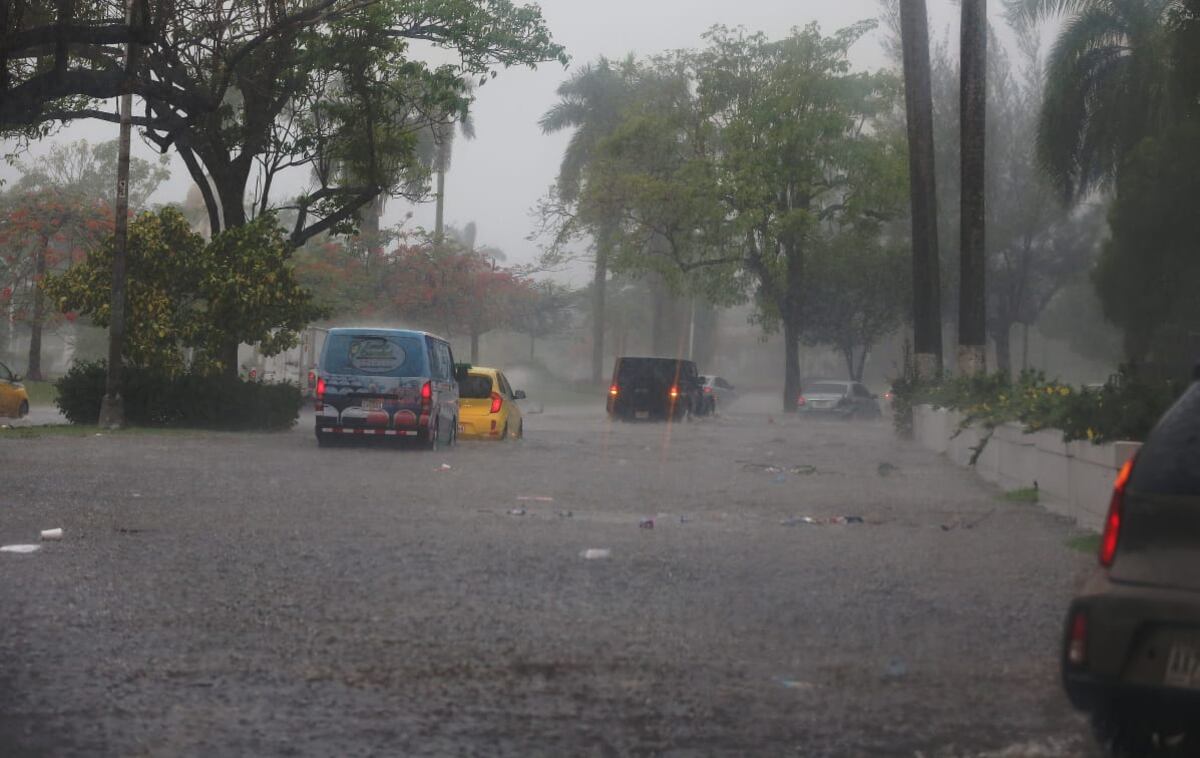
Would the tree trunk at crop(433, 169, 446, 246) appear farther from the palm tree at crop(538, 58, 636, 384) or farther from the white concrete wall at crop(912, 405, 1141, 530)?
the white concrete wall at crop(912, 405, 1141, 530)

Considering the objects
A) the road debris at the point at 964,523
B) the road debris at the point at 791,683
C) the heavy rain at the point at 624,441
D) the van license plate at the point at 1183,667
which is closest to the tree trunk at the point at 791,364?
the heavy rain at the point at 624,441

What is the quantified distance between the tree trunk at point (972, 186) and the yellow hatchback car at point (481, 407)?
831 cm

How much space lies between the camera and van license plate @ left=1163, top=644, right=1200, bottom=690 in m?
4.26

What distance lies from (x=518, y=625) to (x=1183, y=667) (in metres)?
3.78

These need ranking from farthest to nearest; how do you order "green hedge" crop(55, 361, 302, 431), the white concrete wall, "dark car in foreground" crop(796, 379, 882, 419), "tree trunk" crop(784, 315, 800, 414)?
"tree trunk" crop(784, 315, 800, 414) < "dark car in foreground" crop(796, 379, 882, 419) < "green hedge" crop(55, 361, 302, 431) < the white concrete wall

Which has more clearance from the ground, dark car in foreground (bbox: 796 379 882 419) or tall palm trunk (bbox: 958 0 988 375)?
tall palm trunk (bbox: 958 0 988 375)

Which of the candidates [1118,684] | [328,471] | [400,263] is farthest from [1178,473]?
[400,263]

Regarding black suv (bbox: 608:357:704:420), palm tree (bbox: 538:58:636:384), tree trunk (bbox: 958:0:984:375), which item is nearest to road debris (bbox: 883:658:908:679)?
tree trunk (bbox: 958:0:984:375)

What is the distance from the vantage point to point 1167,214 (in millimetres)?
37469

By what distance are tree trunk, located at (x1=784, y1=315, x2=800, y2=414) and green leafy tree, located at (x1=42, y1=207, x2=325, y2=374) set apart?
98.7 ft

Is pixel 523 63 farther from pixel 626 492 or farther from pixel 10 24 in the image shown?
pixel 626 492

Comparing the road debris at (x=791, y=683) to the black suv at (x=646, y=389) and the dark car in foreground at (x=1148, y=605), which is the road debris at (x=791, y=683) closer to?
the dark car in foreground at (x=1148, y=605)

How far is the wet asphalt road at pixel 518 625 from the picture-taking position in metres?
5.34

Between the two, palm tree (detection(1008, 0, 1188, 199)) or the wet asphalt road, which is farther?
palm tree (detection(1008, 0, 1188, 199))
